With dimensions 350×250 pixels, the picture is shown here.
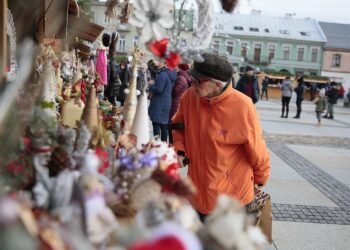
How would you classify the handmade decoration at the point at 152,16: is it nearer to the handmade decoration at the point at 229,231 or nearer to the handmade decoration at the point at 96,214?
the handmade decoration at the point at 96,214

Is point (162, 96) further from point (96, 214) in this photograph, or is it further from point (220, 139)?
point (96, 214)

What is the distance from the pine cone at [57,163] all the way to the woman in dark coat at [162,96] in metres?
5.40

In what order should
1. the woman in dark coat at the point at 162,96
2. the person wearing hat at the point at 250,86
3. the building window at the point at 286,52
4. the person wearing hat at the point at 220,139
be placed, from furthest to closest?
the building window at the point at 286,52, the person wearing hat at the point at 250,86, the woman in dark coat at the point at 162,96, the person wearing hat at the point at 220,139

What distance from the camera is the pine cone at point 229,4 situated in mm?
1858

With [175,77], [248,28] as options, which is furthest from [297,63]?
[175,77]

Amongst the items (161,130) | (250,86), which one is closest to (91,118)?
(161,130)

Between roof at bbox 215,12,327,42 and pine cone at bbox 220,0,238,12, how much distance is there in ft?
166

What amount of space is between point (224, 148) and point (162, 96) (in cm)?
423

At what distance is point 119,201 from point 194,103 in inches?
60.7

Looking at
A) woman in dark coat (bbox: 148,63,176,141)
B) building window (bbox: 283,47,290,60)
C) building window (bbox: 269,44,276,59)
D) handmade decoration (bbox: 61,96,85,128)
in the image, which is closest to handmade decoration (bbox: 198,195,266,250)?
handmade decoration (bbox: 61,96,85,128)

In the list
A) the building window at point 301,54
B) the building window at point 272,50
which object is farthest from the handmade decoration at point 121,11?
the building window at point 301,54

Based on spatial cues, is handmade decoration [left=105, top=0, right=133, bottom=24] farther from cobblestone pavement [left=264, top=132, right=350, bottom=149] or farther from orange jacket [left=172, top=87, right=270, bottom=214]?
cobblestone pavement [left=264, top=132, right=350, bottom=149]

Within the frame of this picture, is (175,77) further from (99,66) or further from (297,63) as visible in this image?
(297,63)

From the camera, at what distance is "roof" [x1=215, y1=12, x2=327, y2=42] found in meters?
51.9
